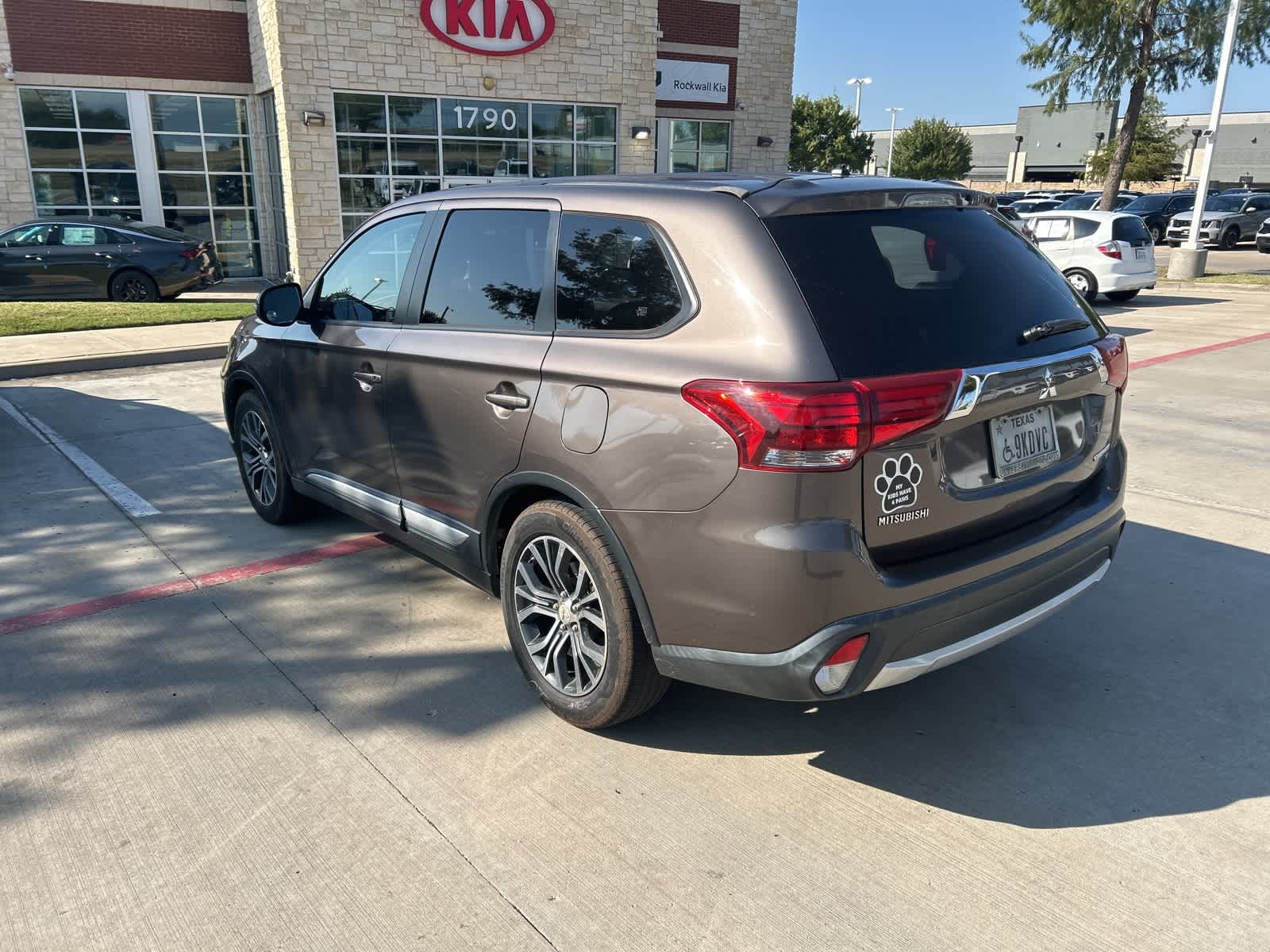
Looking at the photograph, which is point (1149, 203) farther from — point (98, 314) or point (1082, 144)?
point (1082, 144)

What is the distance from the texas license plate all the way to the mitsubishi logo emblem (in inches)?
1.7

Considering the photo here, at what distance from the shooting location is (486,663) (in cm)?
396

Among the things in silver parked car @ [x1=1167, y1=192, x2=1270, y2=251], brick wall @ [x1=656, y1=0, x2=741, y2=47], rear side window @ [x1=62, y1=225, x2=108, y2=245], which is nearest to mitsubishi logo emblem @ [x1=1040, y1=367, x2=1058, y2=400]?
rear side window @ [x1=62, y1=225, x2=108, y2=245]

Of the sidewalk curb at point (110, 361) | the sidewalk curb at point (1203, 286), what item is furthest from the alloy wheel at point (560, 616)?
the sidewalk curb at point (1203, 286)

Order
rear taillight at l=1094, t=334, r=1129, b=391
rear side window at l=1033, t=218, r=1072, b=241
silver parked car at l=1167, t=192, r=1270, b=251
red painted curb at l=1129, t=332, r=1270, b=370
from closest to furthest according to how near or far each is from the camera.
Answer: rear taillight at l=1094, t=334, r=1129, b=391 → red painted curb at l=1129, t=332, r=1270, b=370 → rear side window at l=1033, t=218, r=1072, b=241 → silver parked car at l=1167, t=192, r=1270, b=251

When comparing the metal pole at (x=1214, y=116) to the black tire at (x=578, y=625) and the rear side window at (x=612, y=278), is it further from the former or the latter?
the black tire at (x=578, y=625)

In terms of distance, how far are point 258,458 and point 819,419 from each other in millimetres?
3964

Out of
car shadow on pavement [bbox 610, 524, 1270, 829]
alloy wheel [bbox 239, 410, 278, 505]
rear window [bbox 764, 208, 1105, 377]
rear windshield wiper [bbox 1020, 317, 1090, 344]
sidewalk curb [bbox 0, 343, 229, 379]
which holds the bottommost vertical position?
sidewalk curb [bbox 0, 343, 229, 379]

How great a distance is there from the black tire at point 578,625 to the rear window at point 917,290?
100 cm

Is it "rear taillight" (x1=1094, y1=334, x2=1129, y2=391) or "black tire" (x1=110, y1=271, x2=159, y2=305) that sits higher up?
"rear taillight" (x1=1094, y1=334, x2=1129, y2=391)

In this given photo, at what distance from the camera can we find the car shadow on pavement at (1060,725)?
10.2 ft

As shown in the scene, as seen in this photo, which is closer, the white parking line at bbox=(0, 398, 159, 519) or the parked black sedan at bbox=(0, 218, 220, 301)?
the white parking line at bbox=(0, 398, 159, 519)

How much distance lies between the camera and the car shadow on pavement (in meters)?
3.11

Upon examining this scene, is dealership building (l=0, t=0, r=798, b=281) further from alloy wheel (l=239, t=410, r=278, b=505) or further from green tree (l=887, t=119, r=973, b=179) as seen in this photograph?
green tree (l=887, t=119, r=973, b=179)
